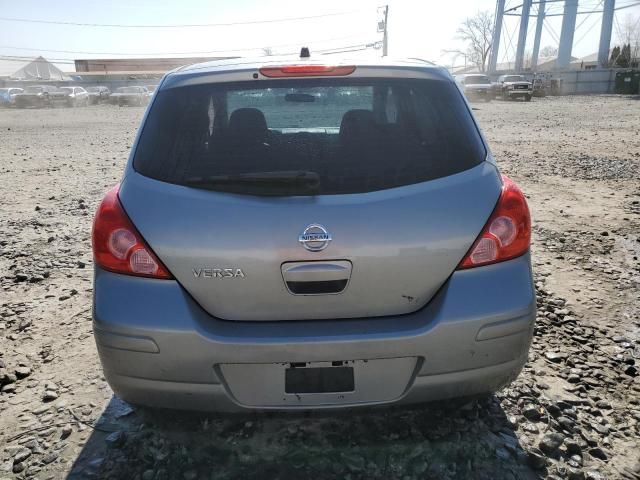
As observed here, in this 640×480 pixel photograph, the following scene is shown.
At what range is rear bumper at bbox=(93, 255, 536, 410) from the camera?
180cm

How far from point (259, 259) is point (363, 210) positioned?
42 centimetres

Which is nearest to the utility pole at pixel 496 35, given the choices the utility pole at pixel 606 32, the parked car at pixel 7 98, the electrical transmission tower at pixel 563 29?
the electrical transmission tower at pixel 563 29

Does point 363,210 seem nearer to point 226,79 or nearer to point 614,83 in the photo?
point 226,79

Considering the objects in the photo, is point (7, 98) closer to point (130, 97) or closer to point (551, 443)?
point (130, 97)

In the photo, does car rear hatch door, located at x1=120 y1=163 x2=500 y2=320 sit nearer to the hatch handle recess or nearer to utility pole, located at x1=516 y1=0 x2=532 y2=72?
the hatch handle recess

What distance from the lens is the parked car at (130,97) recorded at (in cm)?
3834

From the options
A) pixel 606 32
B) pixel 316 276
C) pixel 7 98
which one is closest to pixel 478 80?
pixel 606 32

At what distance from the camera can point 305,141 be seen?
6.91 ft

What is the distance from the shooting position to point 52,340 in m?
3.31

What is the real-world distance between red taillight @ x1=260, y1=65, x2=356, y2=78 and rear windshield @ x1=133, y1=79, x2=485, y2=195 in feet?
0.10

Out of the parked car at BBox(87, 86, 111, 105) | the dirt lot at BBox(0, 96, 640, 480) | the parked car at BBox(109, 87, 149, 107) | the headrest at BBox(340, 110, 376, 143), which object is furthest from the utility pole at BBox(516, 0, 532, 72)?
the headrest at BBox(340, 110, 376, 143)

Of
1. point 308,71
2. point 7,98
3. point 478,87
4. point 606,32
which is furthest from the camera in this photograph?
point 606,32

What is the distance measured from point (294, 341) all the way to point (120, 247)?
2.51 ft

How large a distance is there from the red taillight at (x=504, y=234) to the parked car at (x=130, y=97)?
39.9 metres
